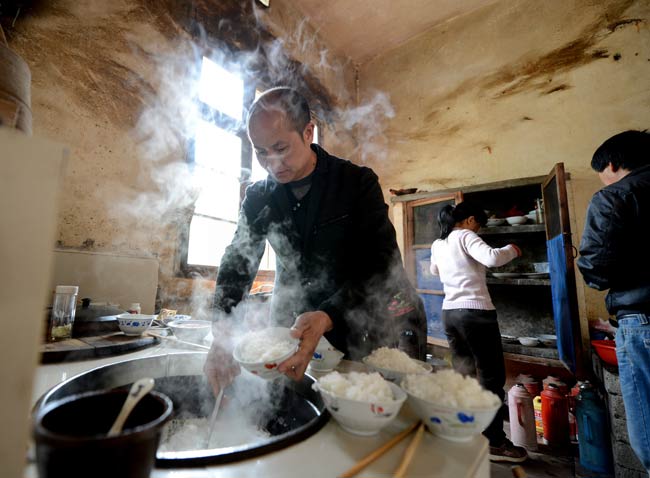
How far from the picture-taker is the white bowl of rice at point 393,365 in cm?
118

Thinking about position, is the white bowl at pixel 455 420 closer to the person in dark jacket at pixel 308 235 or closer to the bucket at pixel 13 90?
the person in dark jacket at pixel 308 235

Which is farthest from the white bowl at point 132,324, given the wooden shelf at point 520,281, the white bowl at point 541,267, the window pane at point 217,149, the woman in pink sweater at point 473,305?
the white bowl at point 541,267

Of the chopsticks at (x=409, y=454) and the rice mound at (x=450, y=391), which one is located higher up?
the rice mound at (x=450, y=391)

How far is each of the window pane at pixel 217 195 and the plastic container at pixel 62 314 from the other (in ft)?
5.79

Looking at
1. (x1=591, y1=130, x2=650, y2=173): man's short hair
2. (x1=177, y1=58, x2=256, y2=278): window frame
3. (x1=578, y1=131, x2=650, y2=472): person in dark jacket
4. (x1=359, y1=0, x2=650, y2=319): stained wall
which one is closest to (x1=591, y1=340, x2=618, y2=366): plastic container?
(x1=578, y1=131, x2=650, y2=472): person in dark jacket

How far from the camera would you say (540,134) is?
455 cm

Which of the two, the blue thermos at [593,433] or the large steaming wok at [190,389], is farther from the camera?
the blue thermos at [593,433]

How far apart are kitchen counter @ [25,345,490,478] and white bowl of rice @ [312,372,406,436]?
0.12 ft

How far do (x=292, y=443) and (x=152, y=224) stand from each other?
279 cm

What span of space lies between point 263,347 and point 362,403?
0.48 metres

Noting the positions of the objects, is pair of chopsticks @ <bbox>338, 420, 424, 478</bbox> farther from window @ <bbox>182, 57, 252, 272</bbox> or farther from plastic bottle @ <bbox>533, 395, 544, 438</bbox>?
plastic bottle @ <bbox>533, 395, 544, 438</bbox>

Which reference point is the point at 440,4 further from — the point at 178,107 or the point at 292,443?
the point at 292,443

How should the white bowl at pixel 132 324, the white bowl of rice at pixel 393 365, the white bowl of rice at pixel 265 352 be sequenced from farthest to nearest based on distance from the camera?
the white bowl at pixel 132 324
the white bowl of rice at pixel 393 365
the white bowl of rice at pixel 265 352

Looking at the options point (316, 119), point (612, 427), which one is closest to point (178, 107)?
point (316, 119)
